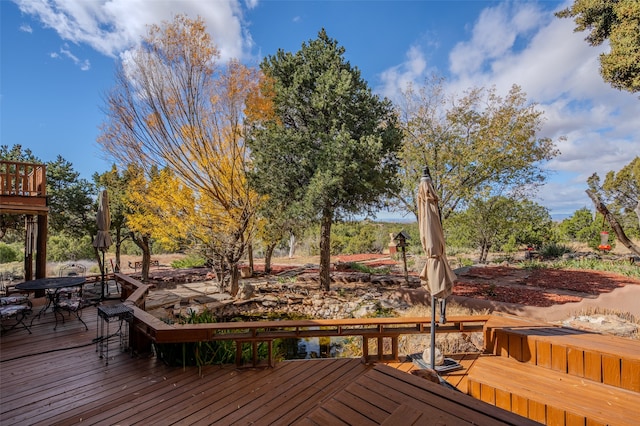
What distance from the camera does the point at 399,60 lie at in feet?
43.6

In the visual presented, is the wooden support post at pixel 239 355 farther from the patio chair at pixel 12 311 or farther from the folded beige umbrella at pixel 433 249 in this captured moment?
the patio chair at pixel 12 311

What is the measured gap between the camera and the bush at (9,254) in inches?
606

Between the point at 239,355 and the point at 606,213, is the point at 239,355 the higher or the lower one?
the lower one

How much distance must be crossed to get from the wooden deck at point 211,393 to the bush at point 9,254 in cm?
1695

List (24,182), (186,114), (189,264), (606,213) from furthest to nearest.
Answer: (189,264)
(24,182)
(186,114)
(606,213)

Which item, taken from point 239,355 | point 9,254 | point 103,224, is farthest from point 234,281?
point 9,254

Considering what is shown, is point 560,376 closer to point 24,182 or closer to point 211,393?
point 211,393

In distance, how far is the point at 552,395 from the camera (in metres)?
2.61

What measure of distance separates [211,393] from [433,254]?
313 centimetres

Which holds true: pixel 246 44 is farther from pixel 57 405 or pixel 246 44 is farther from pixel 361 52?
pixel 57 405

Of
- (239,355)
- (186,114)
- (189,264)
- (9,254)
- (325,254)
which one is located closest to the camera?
(239,355)

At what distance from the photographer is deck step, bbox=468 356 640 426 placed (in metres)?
2.31

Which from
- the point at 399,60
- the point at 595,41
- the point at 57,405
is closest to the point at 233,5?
the point at 399,60

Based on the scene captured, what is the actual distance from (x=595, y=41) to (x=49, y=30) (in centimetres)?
1837
